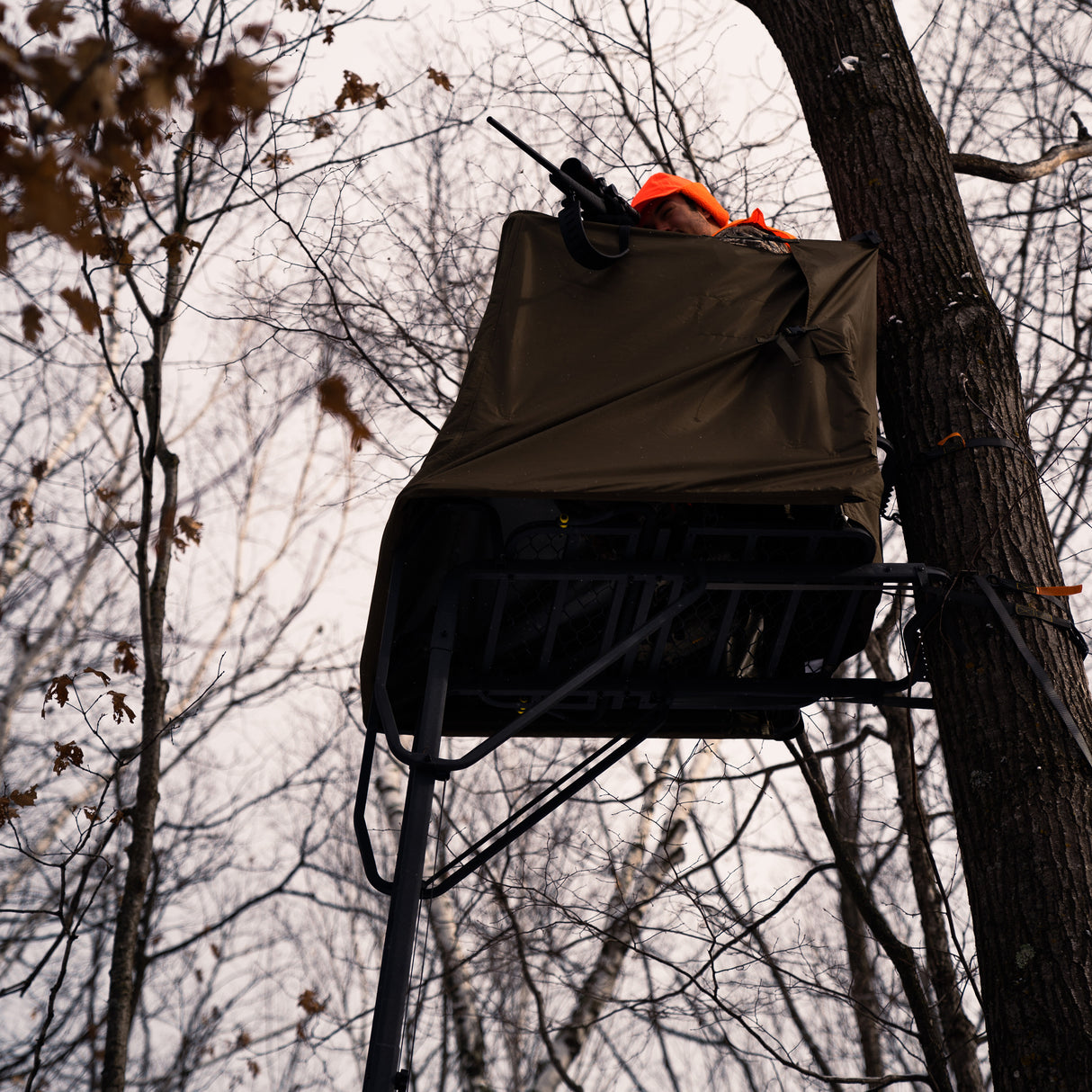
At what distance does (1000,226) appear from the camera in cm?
777

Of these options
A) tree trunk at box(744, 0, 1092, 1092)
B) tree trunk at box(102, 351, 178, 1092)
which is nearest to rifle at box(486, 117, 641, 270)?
tree trunk at box(744, 0, 1092, 1092)

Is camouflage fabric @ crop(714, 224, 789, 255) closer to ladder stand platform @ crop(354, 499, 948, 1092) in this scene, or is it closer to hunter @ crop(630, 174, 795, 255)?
hunter @ crop(630, 174, 795, 255)

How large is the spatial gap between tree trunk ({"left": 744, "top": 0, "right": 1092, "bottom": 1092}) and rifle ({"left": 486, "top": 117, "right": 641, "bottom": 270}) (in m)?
1.26

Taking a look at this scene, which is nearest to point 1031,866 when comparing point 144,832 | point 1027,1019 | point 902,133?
point 1027,1019

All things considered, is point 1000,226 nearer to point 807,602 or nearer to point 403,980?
point 807,602

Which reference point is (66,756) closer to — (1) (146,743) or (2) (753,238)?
(1) (146,743)

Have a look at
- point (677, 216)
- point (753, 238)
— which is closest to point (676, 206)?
point (677, 216)

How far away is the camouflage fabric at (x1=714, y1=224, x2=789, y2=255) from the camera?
3564 mm

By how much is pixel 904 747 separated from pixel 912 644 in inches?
129

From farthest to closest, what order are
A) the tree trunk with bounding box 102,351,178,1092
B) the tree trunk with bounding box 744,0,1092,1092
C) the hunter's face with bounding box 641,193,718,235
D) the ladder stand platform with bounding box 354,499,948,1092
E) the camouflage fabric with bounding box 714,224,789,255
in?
the tree trunk with bounding box 102,351,178,1092, the hunter's face with bounding box 641,193,718,235, the camouflage fabric with bounding box 714,224,789,255, the ladder stand platform with bounding box 354,499,948,1092, the tree trunk with bounding box 744,0,1092,1092

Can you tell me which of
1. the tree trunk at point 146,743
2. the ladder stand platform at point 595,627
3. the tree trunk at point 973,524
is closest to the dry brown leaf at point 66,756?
the tree trunk at point 146,743

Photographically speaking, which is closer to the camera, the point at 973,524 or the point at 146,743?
the point at 973,524

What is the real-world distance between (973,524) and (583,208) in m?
1.70

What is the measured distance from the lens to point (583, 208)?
3.46 m
